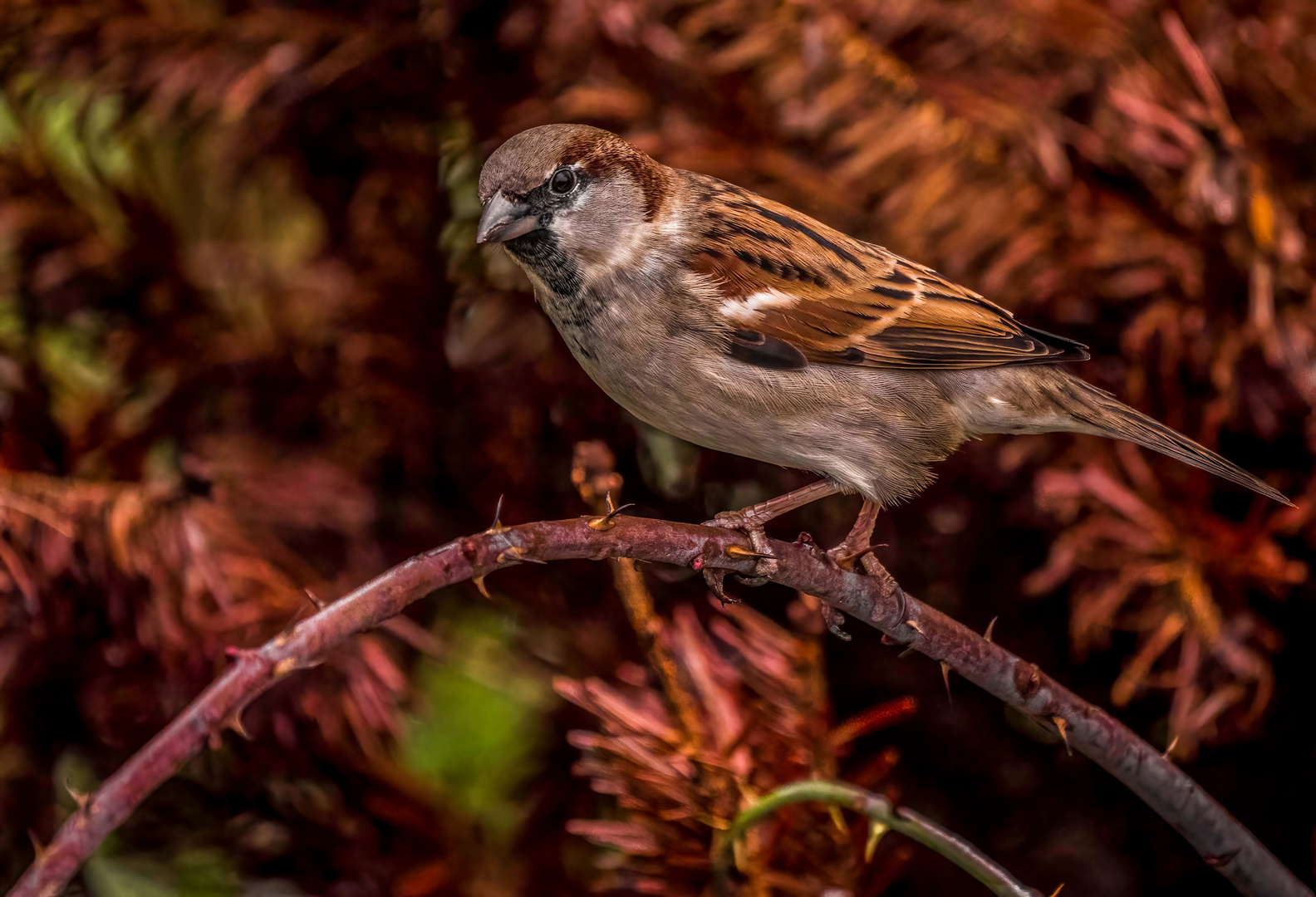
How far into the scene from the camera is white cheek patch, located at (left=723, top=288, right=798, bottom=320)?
1088 mm

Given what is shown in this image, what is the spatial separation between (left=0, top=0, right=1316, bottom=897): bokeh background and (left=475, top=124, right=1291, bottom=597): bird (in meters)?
0.05

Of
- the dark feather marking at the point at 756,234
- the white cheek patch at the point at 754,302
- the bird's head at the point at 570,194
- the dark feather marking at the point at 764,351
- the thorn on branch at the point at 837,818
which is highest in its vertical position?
the bird's head at the point at 570,194

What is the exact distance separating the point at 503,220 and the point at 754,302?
276 millimetres

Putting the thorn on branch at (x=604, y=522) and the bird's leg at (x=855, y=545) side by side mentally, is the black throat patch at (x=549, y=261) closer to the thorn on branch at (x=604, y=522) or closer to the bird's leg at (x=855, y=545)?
the bird's leg at (x=855, y=545)

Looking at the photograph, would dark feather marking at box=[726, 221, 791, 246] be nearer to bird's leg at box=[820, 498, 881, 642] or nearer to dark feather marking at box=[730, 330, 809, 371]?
dark feather marking at box=[730, 330, 809, 371]

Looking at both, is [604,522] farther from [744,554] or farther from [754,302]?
[754,302]

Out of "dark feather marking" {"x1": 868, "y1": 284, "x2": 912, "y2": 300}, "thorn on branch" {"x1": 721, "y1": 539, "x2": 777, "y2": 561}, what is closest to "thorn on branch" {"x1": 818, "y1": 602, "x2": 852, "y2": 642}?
"thorn on branch" {"x1": 721, "y1": 539, "x2": 777, "y2": 561}

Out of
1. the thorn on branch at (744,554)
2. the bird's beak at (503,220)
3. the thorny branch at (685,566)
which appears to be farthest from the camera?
the bird's beak at (503,220)

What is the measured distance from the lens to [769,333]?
42.9 inches

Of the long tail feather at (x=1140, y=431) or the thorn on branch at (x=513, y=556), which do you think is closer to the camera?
the thorn on branch at (x=513, y=556)

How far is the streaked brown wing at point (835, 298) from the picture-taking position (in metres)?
1.10

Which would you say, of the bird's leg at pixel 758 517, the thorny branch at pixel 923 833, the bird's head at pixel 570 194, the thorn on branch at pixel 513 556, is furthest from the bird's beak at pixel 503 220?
the thorny branch at pixel 923 833

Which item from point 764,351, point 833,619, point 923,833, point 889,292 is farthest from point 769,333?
point 923,833

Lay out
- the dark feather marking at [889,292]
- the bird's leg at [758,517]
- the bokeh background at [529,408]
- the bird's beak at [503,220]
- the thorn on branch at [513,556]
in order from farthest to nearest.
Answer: the dark feather marking at [889,292] < the bokeh background at [529,408] < the bird's beak at [503,220] < the bird's leg at [758,517] < the thorn on branch at [513,556]
